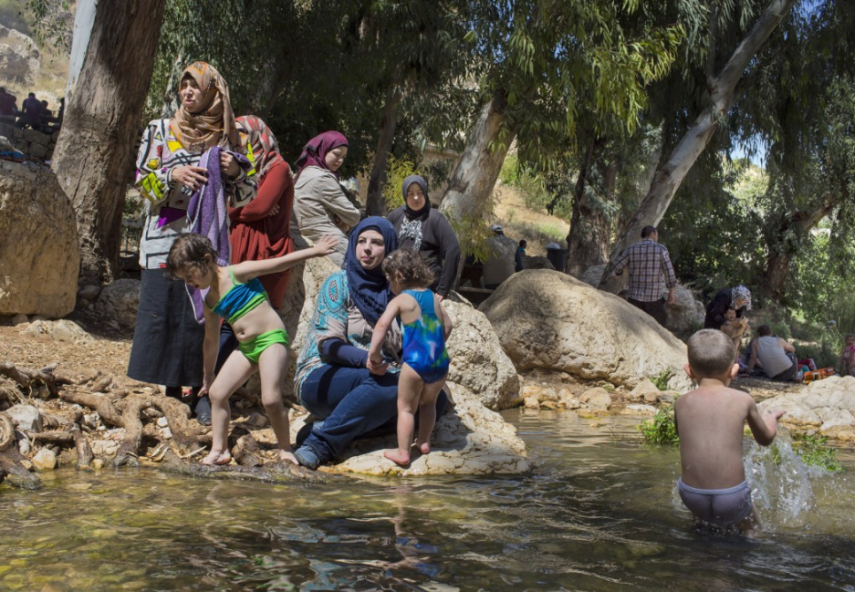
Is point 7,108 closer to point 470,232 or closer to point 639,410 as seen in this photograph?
point 470,232

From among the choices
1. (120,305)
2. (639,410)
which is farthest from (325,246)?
(639,410)

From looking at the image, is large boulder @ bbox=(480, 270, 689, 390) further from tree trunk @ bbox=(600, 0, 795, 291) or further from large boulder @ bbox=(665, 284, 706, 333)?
large boulder @ bbox=(665, 284, 706, 333)

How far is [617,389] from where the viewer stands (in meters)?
10.7

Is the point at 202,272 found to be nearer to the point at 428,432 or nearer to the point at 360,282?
the point at 360,282

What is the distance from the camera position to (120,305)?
8.43 m

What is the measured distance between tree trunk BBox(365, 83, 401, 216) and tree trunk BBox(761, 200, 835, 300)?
1134cm

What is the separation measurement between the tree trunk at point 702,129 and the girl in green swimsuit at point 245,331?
10896 millimetres

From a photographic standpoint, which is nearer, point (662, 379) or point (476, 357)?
point (476, 357)

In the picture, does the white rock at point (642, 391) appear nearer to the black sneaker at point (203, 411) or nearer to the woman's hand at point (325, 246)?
the black sneaker at point (203, 411)

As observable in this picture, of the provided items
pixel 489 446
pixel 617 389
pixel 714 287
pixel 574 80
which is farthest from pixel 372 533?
pixel 714 287

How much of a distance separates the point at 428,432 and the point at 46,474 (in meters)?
2.24

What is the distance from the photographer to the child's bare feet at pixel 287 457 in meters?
5.42

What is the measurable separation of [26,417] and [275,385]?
149cm

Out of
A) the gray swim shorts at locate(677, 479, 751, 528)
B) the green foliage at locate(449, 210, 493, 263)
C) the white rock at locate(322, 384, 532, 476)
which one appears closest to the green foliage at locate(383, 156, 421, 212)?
the green foliage at locate(449, 210, 493, 263)
